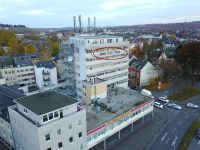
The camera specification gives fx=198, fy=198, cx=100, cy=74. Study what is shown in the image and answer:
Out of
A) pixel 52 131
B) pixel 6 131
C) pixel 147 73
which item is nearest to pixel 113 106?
pixel 52 131

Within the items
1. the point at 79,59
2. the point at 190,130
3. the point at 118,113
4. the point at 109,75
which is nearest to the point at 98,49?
the point at 79,59

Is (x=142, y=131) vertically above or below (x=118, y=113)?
below

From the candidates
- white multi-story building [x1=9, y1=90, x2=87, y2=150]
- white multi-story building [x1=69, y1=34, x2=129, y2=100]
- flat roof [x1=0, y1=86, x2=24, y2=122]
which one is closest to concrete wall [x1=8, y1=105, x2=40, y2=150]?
white multi-story building [x1=9, y1=90, x2=87, y2=150]

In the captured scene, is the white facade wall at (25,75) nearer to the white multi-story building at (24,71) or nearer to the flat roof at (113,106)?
the white multi-story building at (24,71)

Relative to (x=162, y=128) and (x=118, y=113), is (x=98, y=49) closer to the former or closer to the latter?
(x=118, y=113)

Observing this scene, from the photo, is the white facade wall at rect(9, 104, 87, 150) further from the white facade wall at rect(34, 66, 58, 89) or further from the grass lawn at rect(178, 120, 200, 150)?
the white facade wall at rect(34, 66, 58, 89)
